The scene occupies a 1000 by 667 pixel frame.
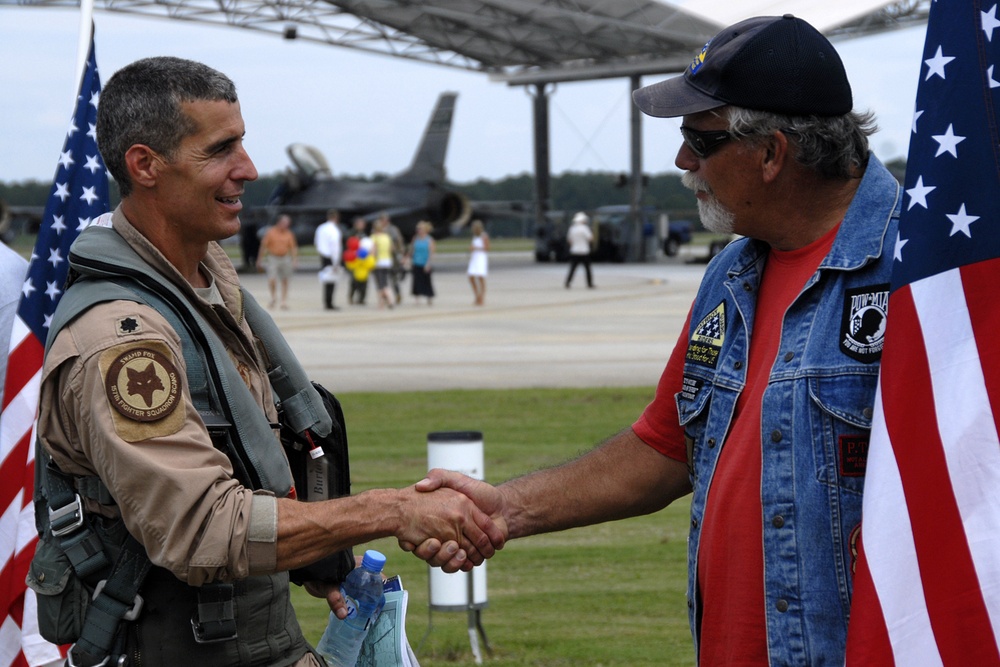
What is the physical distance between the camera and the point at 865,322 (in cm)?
275

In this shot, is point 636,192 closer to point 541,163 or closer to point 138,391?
point 541,163

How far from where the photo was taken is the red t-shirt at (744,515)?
2.86m

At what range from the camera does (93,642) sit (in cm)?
287

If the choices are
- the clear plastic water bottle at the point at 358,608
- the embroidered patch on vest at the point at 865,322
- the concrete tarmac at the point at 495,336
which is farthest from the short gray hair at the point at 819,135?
the concrete tarmac at the point at 495,336

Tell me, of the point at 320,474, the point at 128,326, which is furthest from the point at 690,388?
the point at 128,326

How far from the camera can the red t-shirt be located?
9.37 feet

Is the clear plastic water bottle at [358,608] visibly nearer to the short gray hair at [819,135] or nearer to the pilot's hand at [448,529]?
the pilot's hand at [448,529]

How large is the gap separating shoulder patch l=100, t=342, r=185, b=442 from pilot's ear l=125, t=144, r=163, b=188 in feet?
1.67

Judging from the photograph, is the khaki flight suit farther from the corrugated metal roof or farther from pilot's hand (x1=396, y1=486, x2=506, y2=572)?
the corrugated metal roof

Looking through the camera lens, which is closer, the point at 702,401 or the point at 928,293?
the point at 928,293

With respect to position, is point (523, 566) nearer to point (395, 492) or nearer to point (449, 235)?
point (395, 492)

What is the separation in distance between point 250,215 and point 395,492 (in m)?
43.2

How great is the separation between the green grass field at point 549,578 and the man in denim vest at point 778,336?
127 centimetres

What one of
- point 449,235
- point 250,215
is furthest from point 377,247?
point 449,235
